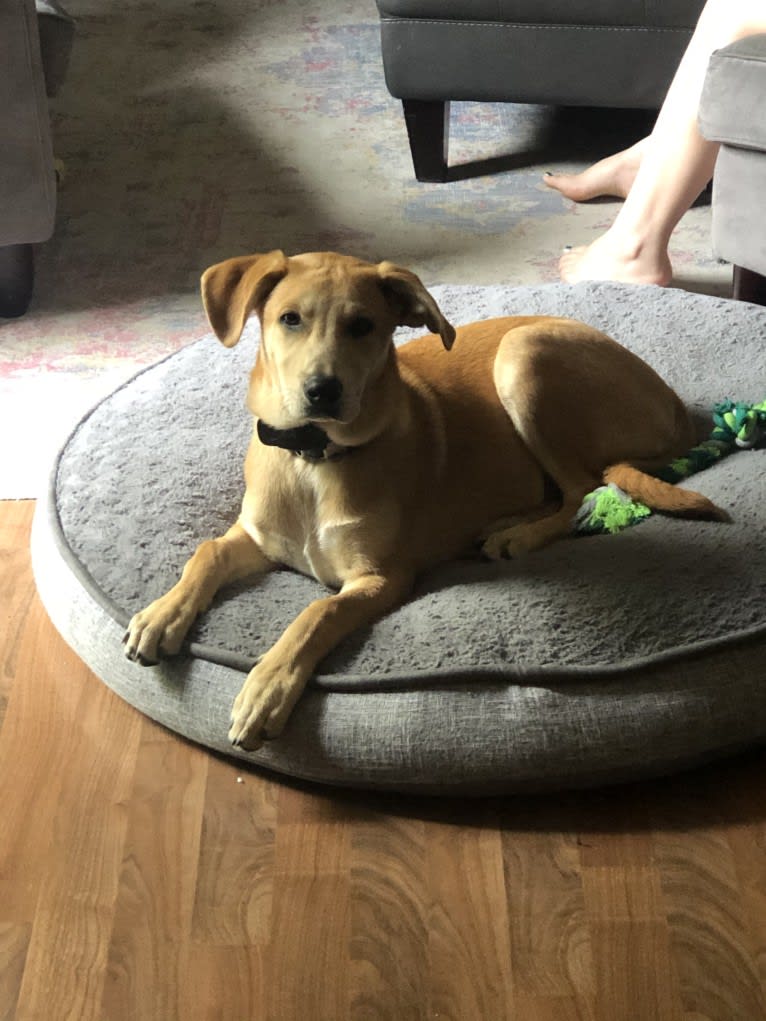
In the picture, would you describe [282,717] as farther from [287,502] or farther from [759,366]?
[759,366]

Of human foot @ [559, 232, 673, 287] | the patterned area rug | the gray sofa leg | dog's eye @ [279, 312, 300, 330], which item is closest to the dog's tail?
dog's eye @ [279, 312, 300, 330]

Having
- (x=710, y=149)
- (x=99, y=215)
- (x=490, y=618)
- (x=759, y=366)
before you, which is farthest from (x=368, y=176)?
(x=490, y=618)

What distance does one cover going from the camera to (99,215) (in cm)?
369

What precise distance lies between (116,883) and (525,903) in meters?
0.59

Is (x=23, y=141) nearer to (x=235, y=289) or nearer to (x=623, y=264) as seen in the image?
(x=235, y=289)

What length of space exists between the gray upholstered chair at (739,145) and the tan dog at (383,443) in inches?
25.0

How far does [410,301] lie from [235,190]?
2.02 meters

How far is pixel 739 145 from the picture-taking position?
270 centimetres

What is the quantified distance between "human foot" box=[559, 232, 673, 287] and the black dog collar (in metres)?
1.29

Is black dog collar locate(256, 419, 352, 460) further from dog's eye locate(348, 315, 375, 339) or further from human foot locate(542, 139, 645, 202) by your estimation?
human foot locate(542, 139, 645, 202)

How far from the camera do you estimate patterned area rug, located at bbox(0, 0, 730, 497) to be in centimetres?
316

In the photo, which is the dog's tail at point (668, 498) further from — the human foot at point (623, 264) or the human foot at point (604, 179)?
the human foot at point (604, 179)

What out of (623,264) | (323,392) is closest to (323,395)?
(323,392)

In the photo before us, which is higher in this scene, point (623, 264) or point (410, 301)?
point (410, 301)
